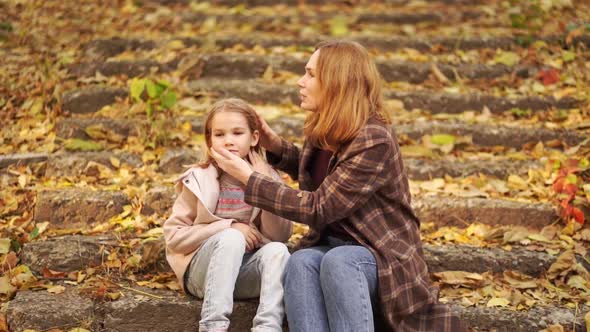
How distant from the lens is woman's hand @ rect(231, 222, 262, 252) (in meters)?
2.82

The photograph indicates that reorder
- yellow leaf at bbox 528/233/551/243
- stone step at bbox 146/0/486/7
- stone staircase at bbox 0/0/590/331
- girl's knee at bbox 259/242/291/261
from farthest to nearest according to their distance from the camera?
stone step at bbox 146/0/486/7
yellow leaf at bbox 528/233/551/243
stone staircase at bbox 0/0/590/331
girl's knee at bbox 259/242/291/261

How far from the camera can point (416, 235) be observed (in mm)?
2746

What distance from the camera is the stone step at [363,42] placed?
5211 millimetres

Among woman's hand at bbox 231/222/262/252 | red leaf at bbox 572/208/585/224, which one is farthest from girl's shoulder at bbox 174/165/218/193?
red leaf at bbox 572/208/585/224

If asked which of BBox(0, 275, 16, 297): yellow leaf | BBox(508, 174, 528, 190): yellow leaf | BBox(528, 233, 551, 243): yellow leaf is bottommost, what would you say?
BBox(528, 233, 551, 243): yellow leaf

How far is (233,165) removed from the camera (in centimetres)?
271

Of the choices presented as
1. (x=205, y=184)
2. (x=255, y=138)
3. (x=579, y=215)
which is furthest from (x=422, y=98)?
(x=205, y=184)

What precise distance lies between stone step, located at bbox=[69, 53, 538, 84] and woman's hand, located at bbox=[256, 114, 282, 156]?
193 centimetres

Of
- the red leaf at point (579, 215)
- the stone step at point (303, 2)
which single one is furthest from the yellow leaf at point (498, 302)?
the stone step at point (303, 2)

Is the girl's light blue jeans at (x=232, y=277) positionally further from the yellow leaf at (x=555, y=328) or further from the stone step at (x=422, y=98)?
the stone step at (x=422, y=98)

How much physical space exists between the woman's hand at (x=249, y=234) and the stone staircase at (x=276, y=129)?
241mm

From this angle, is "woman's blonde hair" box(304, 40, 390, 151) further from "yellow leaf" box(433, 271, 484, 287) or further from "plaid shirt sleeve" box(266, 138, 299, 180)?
"yellow leaf" box(433, 271, 484, 287)

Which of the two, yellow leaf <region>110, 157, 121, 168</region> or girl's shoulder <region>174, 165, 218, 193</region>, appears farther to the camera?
yellow leaf <region>110, 157, 121, 168</region>

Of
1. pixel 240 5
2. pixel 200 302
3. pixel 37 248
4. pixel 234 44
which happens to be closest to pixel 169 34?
pixel 234 44
